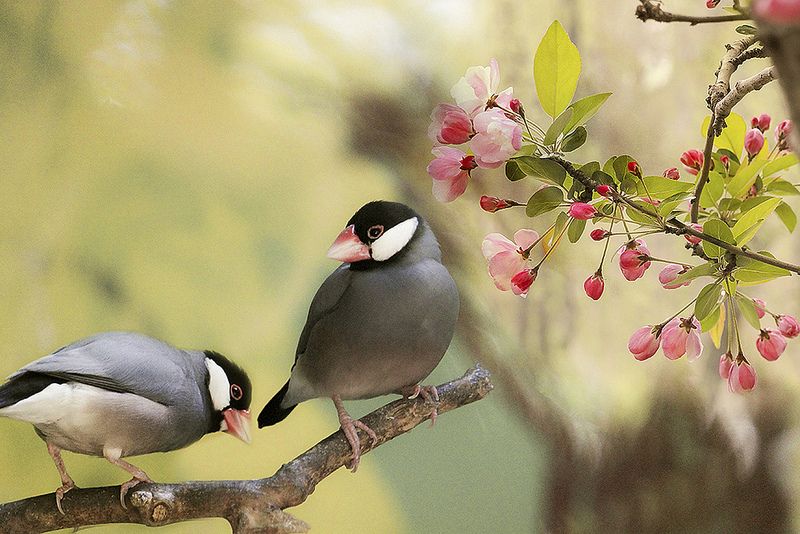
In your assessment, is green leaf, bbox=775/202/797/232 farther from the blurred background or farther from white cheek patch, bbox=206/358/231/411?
white cheek patch, bbox=206/358/231/411

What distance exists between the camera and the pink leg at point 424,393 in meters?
1.31

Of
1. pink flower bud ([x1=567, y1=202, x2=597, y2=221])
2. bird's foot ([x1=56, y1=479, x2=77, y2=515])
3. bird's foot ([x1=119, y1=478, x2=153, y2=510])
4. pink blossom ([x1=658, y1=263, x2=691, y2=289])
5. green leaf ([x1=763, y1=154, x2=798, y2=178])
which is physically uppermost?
pink flower bud ([x1=567, y1=202, x2=597, y2=221])

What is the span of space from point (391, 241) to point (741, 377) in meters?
0.68

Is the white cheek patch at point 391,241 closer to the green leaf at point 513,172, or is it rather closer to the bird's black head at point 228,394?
the bird's black head at point 228,394

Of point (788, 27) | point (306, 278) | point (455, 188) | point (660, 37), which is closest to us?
point (788, 27)

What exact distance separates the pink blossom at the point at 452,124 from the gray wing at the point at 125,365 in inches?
26.5

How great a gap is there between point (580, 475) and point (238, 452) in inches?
26.5

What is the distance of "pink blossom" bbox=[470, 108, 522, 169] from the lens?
62cm

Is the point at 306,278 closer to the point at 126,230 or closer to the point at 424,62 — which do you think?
the point at 126,230

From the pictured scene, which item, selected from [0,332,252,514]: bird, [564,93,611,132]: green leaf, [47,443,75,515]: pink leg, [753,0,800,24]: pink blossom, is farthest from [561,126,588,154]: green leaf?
[47,443,75,515]: pink leg

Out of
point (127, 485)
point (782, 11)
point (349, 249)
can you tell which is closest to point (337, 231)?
point (349, 249)

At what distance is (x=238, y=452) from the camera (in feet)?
4.27

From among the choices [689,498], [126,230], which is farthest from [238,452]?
[689,498]

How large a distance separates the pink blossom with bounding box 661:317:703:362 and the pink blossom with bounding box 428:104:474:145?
266mm
